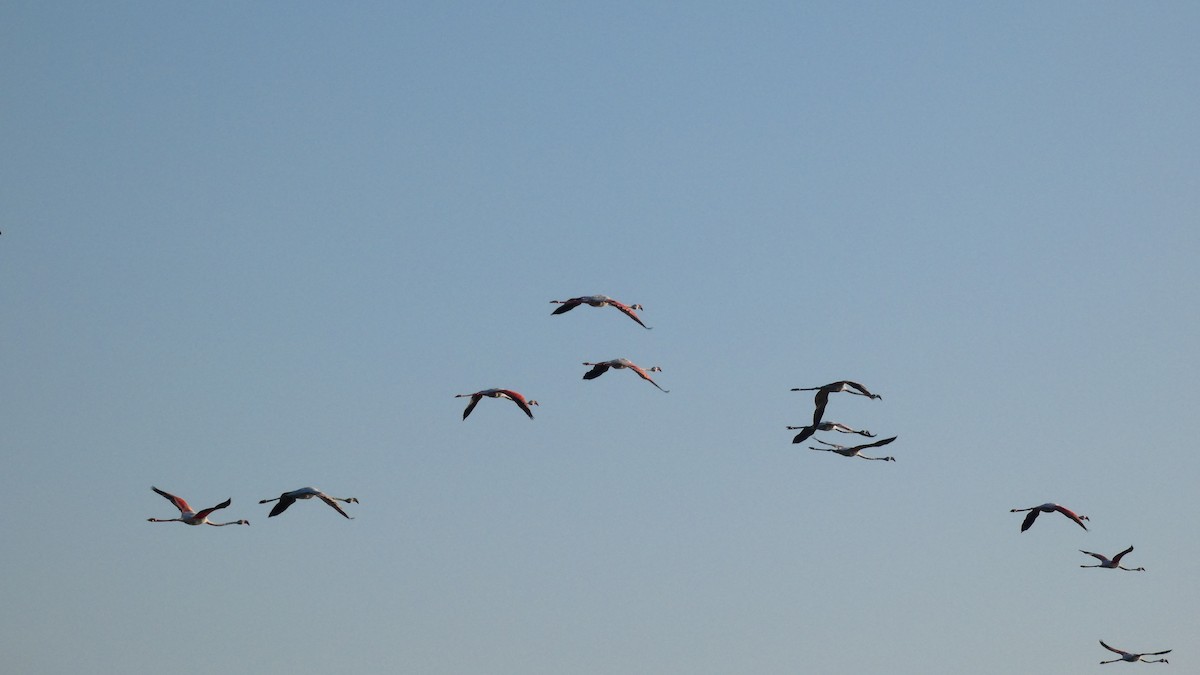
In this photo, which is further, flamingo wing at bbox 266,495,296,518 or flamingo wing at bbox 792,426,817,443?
flamingo wing at bbox 792,426,817,443

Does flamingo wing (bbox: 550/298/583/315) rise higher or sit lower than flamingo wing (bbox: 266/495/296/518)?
higher

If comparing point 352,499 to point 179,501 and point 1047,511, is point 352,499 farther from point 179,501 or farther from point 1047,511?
point 1047,511

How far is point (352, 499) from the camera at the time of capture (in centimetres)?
5075

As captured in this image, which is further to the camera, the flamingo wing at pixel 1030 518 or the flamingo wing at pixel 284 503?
the flamingo wing at pixel 1030 518

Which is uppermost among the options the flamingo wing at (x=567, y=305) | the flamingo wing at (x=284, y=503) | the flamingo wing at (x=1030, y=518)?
the flamingo wing at (x=567, y=305)

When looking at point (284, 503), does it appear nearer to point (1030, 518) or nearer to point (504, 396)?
point (504, 396)

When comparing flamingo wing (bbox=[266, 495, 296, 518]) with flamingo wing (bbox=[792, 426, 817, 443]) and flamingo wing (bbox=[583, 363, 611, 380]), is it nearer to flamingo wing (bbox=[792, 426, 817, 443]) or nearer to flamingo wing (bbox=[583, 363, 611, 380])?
flamingo wing (bbox=[583, 363, 611, 380])

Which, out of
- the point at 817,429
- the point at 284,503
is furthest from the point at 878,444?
the point at 284,503

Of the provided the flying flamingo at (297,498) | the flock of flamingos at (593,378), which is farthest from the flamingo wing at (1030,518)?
the flying flamingo at (297,498)

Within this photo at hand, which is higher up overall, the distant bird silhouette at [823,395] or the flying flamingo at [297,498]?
the distant bird silhouette at [823,395]

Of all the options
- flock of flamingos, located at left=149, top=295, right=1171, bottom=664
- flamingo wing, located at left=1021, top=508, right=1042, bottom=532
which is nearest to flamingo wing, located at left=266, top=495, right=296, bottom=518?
flock of flamingos, located at left=149, top=295, right=1171, bottom=664

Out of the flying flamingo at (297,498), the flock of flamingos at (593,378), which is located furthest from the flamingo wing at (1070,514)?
the flying flamingo at (297,498)

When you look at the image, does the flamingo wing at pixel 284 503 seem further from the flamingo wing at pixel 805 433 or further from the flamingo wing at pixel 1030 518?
the flamingo wing at pixel 1030 518

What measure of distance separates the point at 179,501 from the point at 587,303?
56.7 feet
